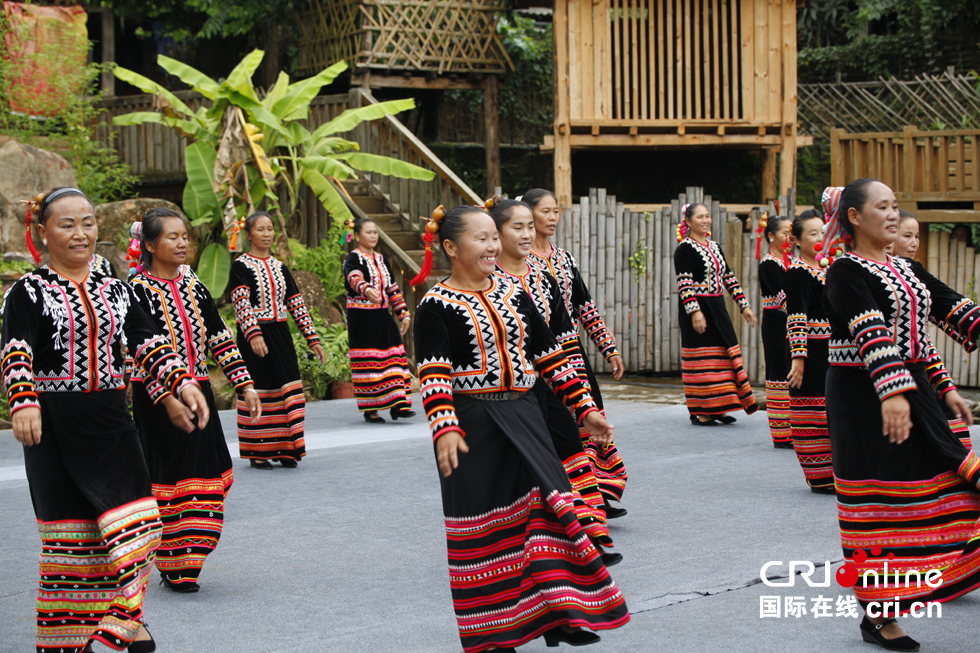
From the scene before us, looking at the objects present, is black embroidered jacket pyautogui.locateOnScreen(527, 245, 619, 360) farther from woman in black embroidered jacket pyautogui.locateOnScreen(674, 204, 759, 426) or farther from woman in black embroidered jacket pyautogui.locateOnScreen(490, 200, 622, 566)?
woman in black embroidered jacket pyautogui.locateOnScreen(674, 204, 759, 426)

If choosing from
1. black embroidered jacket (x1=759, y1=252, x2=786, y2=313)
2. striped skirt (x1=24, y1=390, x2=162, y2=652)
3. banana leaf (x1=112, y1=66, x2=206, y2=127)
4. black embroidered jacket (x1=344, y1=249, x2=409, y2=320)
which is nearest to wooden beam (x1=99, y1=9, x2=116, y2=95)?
banana leaf (x1=112, y1=66, x2=206, y2=127)

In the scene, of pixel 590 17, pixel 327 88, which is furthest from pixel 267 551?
pixel 327 88

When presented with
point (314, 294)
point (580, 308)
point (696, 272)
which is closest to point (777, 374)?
point (696, 272)

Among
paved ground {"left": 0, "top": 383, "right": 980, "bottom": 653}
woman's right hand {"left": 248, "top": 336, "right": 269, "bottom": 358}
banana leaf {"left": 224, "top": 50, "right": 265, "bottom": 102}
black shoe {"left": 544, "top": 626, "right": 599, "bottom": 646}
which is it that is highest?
banana leaf {"left": 224, "top": 50, "right": 265, "bottom": 102}

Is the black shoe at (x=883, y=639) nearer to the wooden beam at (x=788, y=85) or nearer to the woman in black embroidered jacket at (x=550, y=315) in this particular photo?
the woman in black embroidered jacket at (x=550, y=315)

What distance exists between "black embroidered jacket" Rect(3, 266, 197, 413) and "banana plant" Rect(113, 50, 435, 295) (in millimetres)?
9222

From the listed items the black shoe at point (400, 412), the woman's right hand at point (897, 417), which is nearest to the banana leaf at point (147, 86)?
the black shoe at point (400, 412)

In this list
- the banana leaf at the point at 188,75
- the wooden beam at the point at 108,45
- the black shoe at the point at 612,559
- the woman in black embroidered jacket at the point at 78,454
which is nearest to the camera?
the woman in black embroidered jacket at the point at 78,454

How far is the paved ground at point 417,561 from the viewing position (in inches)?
175

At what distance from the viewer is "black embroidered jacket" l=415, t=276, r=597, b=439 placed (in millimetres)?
4145

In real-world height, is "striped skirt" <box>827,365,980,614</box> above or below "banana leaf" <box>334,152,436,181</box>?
below

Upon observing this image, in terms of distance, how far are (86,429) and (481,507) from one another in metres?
1.59

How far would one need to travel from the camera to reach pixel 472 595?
3992 millimetres

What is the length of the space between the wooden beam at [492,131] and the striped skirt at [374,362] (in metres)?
8.06
